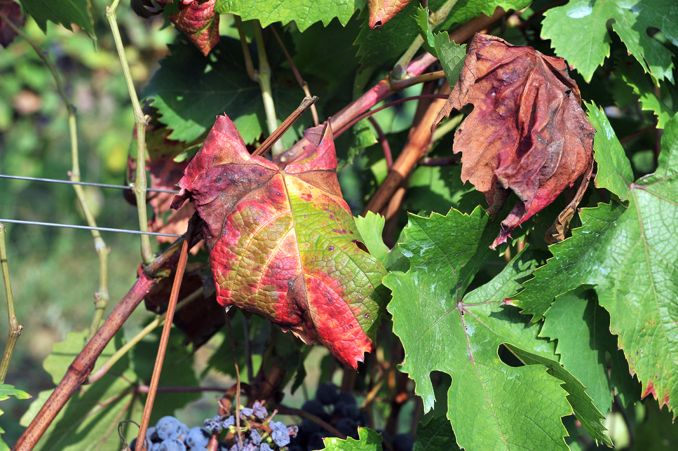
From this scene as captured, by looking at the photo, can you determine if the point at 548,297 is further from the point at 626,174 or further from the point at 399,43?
the point at 399,43

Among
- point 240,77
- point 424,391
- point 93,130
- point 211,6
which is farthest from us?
point 93,130

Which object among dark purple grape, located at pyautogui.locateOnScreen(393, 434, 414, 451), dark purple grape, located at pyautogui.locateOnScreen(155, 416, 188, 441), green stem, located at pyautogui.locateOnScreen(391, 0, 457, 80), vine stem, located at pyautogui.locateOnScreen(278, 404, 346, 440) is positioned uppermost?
green stem, located at pyautogui.locateOnScreen(391, 0, 457, 80)

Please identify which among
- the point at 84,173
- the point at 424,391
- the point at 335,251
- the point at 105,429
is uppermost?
the point at 335,251

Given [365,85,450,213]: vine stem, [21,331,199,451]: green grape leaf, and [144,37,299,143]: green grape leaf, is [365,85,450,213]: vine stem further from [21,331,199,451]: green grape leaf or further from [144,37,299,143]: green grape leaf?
[21,331,199,451]: green grape leaf

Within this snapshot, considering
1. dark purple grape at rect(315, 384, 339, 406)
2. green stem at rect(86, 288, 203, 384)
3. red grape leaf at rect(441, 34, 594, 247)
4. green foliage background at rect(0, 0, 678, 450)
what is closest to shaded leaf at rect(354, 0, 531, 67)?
green foliage background at rect(0, 0, 678, 450)

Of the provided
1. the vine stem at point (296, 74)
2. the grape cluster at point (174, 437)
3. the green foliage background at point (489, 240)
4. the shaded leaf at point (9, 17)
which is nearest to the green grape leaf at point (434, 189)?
the green foliage background at point (489, 240)

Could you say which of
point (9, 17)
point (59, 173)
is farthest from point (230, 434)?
point (59, 173)

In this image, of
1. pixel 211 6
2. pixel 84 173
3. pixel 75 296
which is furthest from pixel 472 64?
pixel 84 173
